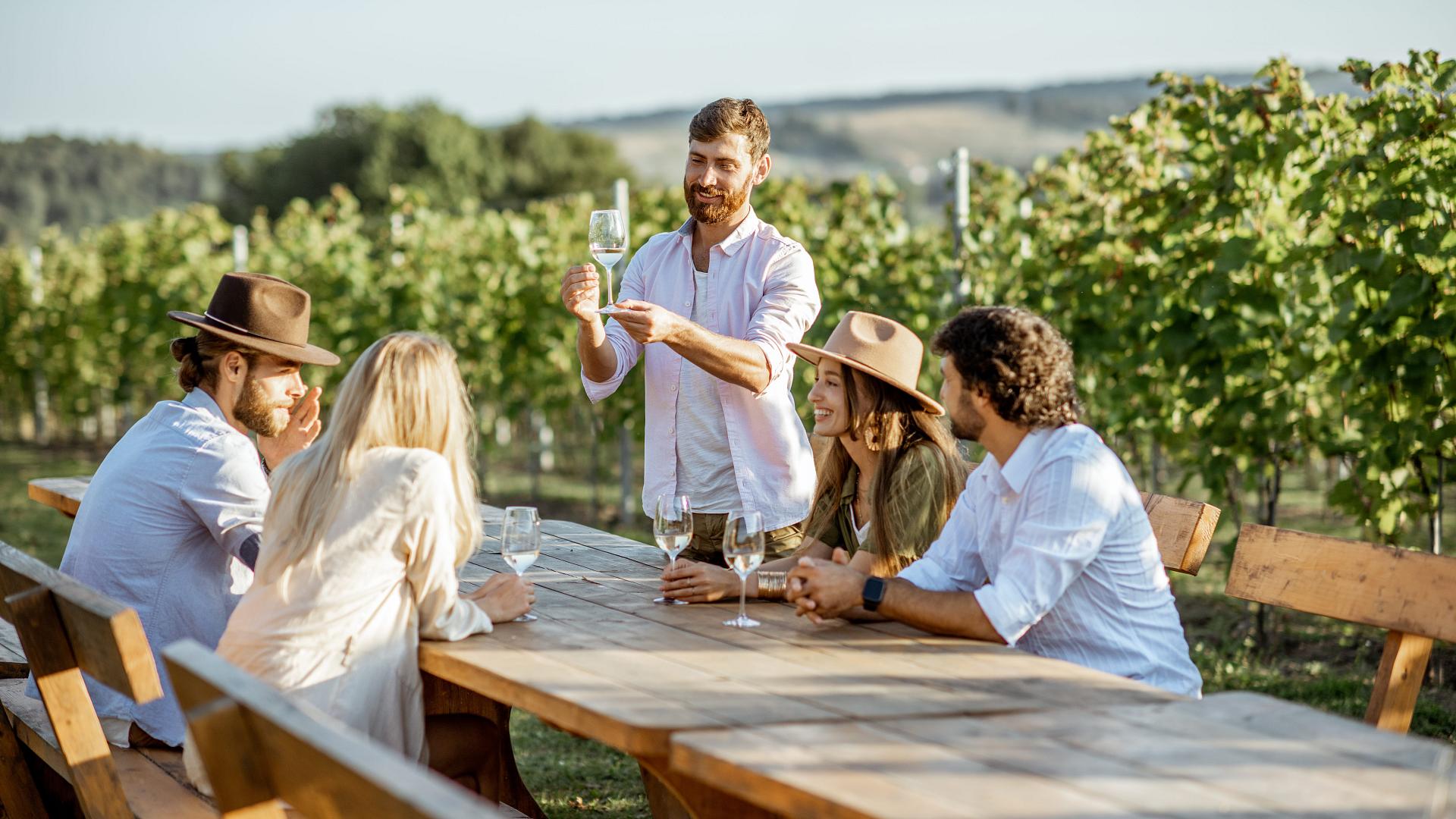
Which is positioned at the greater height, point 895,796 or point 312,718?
point 312,718

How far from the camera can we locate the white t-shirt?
12.3 ft

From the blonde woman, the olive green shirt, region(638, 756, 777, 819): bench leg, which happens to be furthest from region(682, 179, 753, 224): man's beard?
region(638, 756, 777, 819): bench leg

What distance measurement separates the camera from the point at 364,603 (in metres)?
2.66

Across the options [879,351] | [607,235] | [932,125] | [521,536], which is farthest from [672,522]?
[932,125]

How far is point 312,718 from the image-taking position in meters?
1.61

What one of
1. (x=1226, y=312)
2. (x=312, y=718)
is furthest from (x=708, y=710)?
(x=1226, y=312)

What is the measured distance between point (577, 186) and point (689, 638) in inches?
1815

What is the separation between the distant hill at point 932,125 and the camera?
27.9 metres

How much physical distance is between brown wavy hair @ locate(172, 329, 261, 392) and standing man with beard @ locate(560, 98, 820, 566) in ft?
2.86

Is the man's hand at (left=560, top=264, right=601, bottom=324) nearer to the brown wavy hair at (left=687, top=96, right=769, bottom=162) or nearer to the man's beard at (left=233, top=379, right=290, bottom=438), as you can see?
the brown wavy hair at (left=687, top=96, right=769, bottom=162)

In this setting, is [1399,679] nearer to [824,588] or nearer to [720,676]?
[824,588]

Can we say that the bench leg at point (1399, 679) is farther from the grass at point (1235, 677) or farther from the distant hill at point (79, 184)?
the distant hill at point (79, 184)

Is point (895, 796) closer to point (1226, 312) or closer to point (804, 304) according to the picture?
point (804, 304)

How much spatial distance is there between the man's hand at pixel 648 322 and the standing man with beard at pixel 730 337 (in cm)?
28
